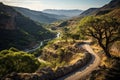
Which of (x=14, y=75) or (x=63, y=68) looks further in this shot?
(x=63, y=68)

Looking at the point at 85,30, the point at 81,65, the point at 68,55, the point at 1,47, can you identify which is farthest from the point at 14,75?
the point at 1,47

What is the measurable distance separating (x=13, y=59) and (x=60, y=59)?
35439mm

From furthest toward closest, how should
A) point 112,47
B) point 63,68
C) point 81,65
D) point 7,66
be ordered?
point 112,47 < point 7,66 < point 81,65 < point 63,68

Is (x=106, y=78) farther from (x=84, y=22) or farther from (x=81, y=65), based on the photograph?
(x=84, y=22)

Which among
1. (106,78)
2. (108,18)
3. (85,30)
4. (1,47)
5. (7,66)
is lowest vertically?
(1,47)

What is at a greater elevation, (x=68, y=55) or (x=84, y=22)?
(x=84, y=22)

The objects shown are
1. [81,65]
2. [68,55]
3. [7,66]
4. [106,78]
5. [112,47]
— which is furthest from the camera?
[68,55]

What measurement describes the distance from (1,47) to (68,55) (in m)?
119

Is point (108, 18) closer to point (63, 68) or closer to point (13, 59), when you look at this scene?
point (63, 68)

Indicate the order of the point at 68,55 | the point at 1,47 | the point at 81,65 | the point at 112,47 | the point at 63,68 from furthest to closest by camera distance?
the point at 1,47
the point at 68,55
the point at 112,47
the point at 81,65
the point at 63,68

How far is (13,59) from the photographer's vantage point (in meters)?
70.6

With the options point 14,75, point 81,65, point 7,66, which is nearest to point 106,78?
point 81,65

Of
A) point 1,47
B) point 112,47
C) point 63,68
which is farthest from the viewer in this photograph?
point 1,47

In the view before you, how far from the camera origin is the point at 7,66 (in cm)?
6638
